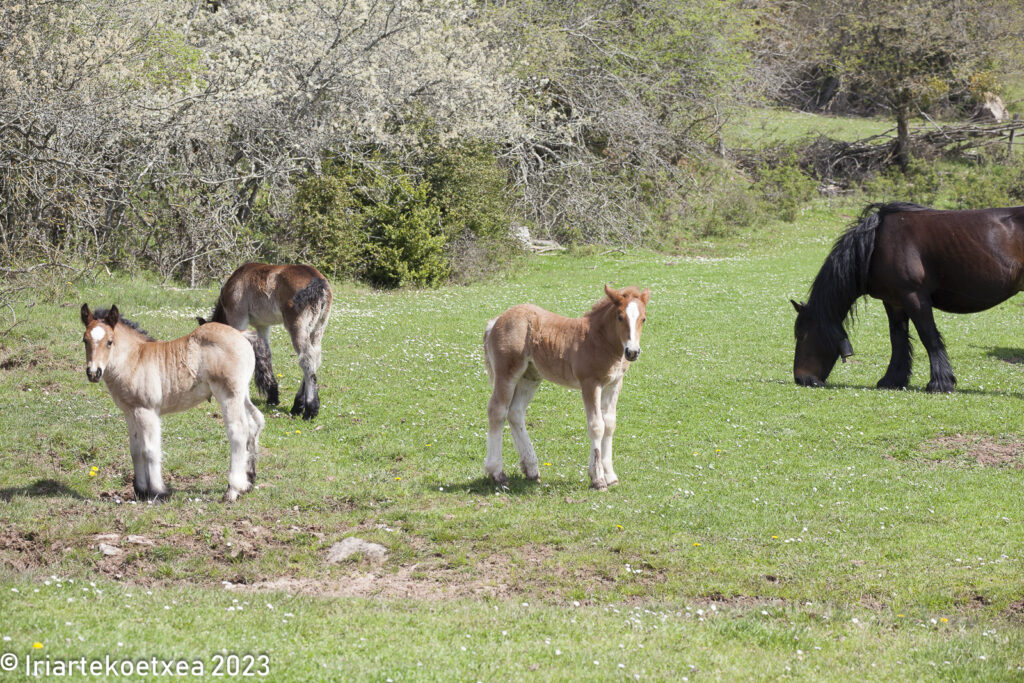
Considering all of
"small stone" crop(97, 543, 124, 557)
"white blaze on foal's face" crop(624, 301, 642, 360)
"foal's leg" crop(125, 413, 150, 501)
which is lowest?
"small stone" crop(97, 543, 124, 557)

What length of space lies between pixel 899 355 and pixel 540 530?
29.9ft

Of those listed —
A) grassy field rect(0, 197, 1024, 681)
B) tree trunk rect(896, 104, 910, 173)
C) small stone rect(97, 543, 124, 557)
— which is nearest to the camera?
grassy field rect(0, 197, 1024, 681)

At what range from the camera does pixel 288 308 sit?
14.5 m

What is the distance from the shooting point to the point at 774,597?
8.27 m

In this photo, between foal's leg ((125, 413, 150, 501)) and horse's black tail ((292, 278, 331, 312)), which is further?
horse's black tail ((292, 278, 331, 312))

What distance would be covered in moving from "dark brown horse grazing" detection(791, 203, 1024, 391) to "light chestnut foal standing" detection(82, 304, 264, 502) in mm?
9782

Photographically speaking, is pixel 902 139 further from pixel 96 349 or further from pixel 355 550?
pixel 96 349

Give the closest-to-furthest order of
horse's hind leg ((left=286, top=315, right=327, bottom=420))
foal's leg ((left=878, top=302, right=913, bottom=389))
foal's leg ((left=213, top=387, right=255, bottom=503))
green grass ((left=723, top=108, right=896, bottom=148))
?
foal's leg ((left=213, top=387, right=255, bottom=503)), horse's hind leg ((left=286, top=315, right=327, bottom=420)), foal's leg ((left=878, top=302, right=913, bottom=389)), green grass ((left=723, top=108, right=896, bottom=148))

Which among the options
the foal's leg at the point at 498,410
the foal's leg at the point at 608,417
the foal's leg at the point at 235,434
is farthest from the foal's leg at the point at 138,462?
the foal's leg at the point at 608,417

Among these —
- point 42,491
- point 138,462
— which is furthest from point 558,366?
→ point 42,491

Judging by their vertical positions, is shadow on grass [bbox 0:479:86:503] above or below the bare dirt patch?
above

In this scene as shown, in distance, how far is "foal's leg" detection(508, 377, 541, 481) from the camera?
11.1 meters

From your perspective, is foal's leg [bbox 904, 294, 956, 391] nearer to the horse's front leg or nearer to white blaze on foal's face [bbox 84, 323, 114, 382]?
the horse's front leg

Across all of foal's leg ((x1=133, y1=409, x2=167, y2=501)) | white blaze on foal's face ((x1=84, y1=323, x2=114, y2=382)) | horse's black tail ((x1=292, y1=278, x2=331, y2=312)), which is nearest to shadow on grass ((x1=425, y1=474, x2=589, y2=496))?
foal's leg ((x1=133, y1=409, x2=167, y2=501))
